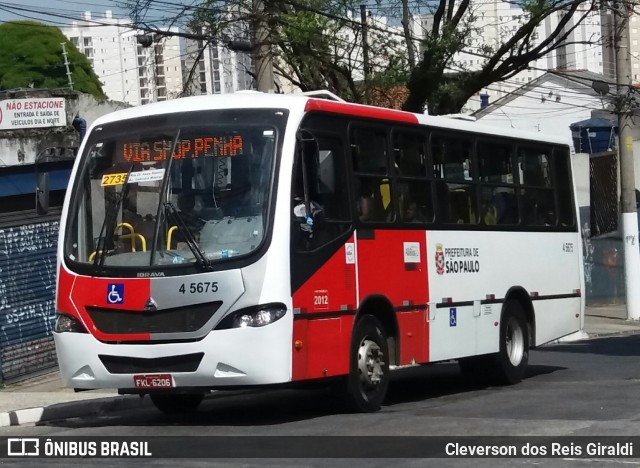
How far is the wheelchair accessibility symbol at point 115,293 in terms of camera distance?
34.3ft

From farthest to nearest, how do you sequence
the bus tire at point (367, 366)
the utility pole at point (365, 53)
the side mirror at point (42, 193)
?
the utility pole at point (365, 53), the side mirror at point (42, 193), the bus tire at point (367, 366)

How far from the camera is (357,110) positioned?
38.8ft

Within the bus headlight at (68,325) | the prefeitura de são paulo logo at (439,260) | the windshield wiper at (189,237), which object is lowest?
the bus headlight at (68,325)

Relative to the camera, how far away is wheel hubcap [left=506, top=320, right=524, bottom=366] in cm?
1459

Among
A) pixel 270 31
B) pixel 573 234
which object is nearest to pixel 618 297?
pixel 270 31

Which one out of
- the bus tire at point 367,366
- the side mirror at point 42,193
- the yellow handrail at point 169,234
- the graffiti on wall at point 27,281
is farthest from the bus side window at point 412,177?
the graffiti on wall at point 27,281

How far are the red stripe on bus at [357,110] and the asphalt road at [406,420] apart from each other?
2.84 m

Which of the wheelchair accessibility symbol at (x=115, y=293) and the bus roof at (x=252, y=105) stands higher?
the bus roof at (x=252, y=105)

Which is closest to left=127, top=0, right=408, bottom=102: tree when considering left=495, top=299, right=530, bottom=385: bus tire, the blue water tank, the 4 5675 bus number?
left=495, top=299, right=530, bottom=385: bus tire

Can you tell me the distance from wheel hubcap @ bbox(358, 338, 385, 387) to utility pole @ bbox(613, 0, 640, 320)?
1587 cm

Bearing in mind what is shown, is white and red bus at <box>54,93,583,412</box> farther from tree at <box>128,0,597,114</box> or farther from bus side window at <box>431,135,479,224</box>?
tree at <box>128,0,597,114</box>

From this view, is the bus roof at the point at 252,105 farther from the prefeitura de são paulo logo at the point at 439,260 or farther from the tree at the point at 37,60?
the tree at the point at 37,60

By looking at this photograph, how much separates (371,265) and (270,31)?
36.4 feet

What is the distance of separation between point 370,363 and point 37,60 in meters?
77.2
